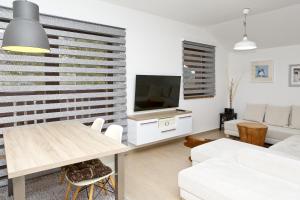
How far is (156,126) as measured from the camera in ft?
12.9

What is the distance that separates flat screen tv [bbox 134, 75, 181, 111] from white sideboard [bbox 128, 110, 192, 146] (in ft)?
0.62

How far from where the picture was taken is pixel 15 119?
2.81 m

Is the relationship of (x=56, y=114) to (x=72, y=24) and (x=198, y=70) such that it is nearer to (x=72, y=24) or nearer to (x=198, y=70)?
(x=72, y=24)

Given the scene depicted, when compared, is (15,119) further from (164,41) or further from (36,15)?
(164,41)

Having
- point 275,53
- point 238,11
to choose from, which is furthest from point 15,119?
point 275,53

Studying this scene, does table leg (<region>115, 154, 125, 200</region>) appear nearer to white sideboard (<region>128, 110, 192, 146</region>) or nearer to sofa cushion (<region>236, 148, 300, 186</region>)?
sofa cushion (<region>236, 148, 300, 186</region>)

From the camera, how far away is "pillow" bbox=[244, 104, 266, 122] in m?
4.93

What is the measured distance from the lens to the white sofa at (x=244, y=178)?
70.9 inches

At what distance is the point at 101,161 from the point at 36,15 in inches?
66.2

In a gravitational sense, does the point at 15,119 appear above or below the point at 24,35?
below

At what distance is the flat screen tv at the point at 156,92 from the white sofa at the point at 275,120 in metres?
1.57

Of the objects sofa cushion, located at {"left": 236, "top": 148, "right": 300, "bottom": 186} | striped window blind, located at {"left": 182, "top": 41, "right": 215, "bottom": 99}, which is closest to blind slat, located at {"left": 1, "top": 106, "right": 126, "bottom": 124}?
striped window blind, located at {"left": 182, "top": 41, "right": 215, "bottom": 99}

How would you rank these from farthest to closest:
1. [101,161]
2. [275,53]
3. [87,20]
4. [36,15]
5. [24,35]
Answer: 1. [275,53]
2. [87,20]
3. [101,161]
4. [36,15]
5. [24,35]

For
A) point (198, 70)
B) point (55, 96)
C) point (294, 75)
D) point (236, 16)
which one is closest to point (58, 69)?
point (55, 96)
